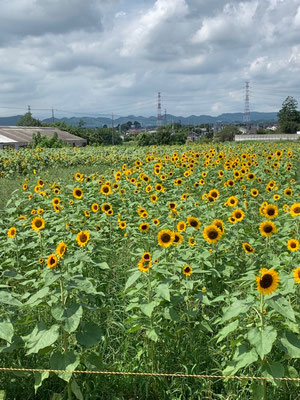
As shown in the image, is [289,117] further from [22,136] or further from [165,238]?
[165,238]

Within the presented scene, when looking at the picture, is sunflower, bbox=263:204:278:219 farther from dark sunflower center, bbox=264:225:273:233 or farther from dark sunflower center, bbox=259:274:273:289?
dark sunflower center, bbox=259:274:273:289

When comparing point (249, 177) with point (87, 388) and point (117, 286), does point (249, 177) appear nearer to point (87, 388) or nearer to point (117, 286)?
point (117, 286)

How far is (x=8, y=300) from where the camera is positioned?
7.77ft

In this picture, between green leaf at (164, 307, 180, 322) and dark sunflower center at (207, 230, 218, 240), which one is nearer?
green leaf at (164, 307, 180, 322)

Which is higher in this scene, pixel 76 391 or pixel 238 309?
pixel 238 309

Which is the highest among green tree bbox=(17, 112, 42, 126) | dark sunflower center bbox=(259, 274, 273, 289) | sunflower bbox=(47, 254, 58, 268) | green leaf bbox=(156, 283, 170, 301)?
green tree bbox=(17, 112, 42, 126)

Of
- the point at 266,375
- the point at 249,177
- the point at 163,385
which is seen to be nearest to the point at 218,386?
the point at 163,385

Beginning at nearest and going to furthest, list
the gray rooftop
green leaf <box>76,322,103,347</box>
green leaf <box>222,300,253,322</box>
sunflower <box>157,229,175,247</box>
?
1. green leaf <box>222,300,253,322</box>
2. green leaf <box>76,322,103,347</box>
3. sunflower <box>157,229,175,247</box>
4. the gray rooftop

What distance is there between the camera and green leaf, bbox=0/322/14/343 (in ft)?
7.30

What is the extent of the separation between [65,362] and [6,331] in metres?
0.40

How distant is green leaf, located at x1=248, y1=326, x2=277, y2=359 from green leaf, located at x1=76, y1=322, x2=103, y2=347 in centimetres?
86

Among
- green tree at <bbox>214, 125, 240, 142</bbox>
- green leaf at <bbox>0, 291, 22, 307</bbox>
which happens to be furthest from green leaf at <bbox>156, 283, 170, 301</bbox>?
green tree at <bbox>214, 125, 240, 142</bbox>

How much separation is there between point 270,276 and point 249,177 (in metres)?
5.38

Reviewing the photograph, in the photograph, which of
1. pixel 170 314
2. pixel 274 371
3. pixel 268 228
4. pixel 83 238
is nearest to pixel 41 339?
pixel 170 314
